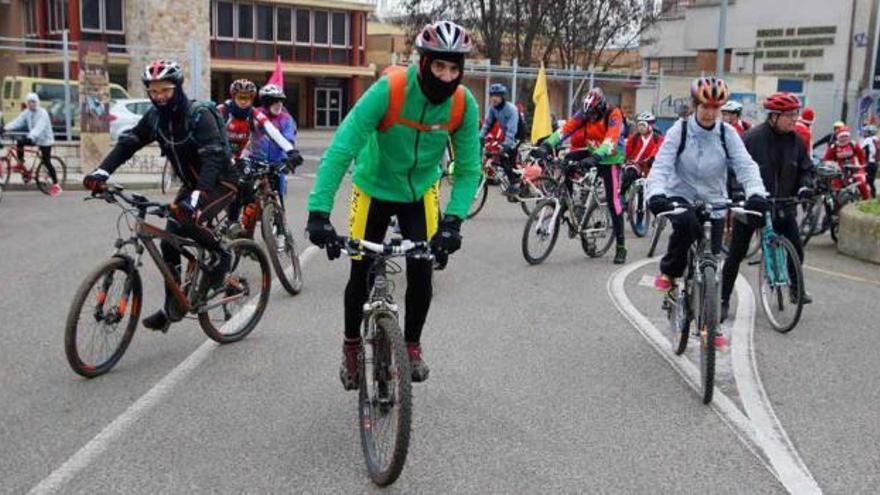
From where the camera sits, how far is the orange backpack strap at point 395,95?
4.38 m

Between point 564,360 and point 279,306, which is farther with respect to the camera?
point 279,306

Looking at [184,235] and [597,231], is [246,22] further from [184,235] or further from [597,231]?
[184,235]

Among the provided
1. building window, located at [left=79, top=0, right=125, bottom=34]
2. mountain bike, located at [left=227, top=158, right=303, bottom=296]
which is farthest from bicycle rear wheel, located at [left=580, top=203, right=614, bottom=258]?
building window, located at [left=79, top=0, right=125, bottom=34]

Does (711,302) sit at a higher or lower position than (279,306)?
higher

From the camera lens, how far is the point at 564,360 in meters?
6.33

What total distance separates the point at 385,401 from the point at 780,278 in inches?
179

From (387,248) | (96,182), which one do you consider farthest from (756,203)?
(96,182)

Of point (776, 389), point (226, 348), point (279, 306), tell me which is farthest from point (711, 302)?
point (279, 306)

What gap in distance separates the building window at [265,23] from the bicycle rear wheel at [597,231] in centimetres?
4150

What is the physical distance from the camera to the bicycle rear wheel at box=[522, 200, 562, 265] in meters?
10.2

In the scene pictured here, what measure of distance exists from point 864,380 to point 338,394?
346 cm

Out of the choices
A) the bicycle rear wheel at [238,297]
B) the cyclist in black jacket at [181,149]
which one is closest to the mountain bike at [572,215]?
the bicycle rear wheel at [238,297]

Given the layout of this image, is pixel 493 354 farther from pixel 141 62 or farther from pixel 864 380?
pixel 141 62

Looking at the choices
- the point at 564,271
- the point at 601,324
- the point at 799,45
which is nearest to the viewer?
the point at 601,324
